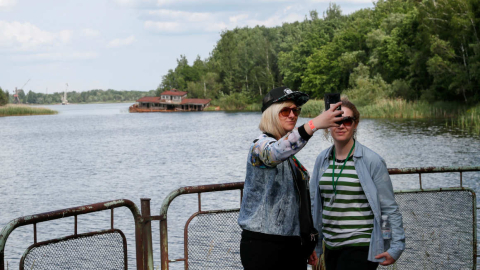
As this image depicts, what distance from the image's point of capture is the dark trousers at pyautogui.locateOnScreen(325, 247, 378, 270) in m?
3.49

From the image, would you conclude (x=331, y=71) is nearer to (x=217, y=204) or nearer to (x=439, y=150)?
(x=439, y=150)

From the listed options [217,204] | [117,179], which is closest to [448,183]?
[217,204]

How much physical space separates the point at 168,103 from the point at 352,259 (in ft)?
450

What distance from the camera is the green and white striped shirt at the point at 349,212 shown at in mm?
3494

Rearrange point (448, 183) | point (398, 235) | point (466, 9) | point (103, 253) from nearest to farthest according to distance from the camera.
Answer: point (398, 235)
point (103, 253)
point (448, 183)
point (466, 9)

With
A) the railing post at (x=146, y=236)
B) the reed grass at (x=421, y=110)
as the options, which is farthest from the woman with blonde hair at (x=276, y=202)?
the reed grass at (x=421, y=110)

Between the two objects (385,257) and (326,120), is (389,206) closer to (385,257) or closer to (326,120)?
(385,257)

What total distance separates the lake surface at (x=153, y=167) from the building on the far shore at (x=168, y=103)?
79.0m

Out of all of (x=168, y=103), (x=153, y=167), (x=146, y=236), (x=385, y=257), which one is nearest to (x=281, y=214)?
(x=385, y=257)

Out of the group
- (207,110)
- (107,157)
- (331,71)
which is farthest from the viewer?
(207,110)

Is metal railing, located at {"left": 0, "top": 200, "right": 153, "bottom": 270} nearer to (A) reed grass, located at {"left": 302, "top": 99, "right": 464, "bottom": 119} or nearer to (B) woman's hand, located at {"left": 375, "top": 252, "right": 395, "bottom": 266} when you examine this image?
(B) woman's hand, located at {"left": 375, "top": 252, "right": 395, "bottom": 266}

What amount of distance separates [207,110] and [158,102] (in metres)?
15.6

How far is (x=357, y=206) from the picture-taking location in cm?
350

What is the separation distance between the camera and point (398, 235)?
348 centimetres
